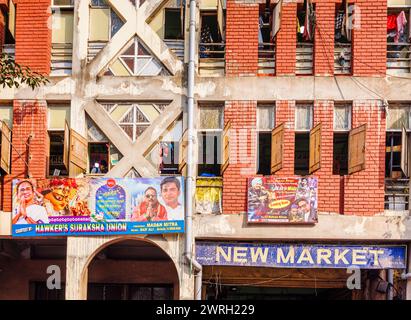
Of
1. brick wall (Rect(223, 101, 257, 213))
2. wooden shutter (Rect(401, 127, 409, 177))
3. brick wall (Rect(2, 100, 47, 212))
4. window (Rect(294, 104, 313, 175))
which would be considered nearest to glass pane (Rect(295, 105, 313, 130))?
window (Rect(294, 104, 313, 175))

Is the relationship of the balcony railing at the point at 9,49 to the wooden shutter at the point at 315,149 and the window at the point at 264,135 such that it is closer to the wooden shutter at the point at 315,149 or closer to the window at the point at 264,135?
the window at the point at 264,135

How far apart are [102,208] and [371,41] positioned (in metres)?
7.51

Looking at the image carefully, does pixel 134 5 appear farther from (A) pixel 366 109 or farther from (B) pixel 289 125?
(A) pixel 366 109

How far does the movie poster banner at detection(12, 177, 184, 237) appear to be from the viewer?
2044cm

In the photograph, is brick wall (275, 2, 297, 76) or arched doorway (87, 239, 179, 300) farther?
arched doorway (87, 239, 179, 300)

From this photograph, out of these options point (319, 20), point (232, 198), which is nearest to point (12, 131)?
point (232, 198)

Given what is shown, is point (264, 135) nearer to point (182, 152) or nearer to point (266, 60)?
point (266, 60)

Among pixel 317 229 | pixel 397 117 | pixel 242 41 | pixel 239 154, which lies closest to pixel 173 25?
pixel 242 41

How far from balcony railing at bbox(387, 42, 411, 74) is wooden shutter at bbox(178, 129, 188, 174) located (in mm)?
5151

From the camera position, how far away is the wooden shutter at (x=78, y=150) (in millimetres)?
20195

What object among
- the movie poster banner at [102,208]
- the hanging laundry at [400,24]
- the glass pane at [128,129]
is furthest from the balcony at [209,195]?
the hanging laundry at [400,24]

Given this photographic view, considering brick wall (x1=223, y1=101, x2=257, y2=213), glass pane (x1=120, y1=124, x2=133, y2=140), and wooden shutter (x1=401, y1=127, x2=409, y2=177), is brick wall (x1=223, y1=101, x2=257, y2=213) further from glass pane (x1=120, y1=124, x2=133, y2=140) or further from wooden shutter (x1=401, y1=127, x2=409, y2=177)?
wooden shutter (x1=401, y1=127, x2=409, y2=177)

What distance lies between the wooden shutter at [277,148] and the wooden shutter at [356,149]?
1598 mm

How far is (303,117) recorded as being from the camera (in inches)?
823
